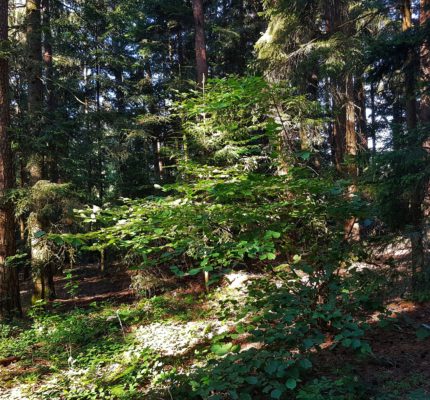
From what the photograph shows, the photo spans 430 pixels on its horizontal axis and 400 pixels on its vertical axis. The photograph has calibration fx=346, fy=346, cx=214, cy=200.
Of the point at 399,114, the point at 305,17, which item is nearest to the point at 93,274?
the point at 305,17

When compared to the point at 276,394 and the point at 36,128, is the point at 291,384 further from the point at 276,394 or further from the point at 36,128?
the point at 36,128

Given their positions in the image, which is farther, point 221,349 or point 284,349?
point 284,349

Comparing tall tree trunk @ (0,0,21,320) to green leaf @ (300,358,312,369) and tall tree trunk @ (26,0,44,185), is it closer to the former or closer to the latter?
tall tree trunk @ (26,0,44,185)

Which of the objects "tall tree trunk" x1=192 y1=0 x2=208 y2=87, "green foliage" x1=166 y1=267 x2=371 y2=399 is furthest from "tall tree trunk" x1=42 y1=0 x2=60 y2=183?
"green foliage" x1=166 y1=267 x2=371 y2=399

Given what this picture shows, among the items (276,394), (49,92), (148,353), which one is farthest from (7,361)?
(49,92)

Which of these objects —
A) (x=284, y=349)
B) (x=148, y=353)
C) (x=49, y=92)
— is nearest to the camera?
(x=284, y=349)

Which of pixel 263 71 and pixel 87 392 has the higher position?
pixel 263 71

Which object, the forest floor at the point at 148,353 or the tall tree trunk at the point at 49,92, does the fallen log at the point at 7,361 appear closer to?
the forest floor at the point at 148,353

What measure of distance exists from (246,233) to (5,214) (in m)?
6.88

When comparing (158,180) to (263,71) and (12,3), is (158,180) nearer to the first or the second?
(263,71)

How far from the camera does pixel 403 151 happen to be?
4.45 m

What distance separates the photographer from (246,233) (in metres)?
4.07

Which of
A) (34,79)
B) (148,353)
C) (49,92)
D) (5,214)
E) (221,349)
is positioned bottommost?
A: (148,353)

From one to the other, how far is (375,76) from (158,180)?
376 inches
